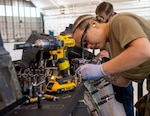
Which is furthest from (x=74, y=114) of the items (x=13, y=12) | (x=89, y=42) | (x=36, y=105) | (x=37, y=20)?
(x=37, y=20)

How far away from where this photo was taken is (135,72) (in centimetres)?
121

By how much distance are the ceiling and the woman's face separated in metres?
2.40

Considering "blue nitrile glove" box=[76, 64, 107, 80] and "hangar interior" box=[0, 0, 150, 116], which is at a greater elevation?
"hangar interior" box=[0, 0, 150, 116]

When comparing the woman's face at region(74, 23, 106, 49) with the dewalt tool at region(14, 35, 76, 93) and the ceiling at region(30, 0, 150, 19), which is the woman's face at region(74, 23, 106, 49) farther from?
the ceiling at region(30, 0, 150, 19)

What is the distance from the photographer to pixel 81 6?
3820 mm

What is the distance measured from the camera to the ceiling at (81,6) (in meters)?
3.32

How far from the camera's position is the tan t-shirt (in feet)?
3.18

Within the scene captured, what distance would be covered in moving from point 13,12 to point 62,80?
2876mm

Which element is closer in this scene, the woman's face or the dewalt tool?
the dewalt tool

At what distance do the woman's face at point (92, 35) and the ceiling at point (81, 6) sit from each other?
2399 mm

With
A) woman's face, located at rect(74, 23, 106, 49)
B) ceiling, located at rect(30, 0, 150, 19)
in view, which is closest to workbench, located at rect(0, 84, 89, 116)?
woman's face, located at rect(74, 23, 106, 49)

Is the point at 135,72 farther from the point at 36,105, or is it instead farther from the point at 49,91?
the point at 36,105

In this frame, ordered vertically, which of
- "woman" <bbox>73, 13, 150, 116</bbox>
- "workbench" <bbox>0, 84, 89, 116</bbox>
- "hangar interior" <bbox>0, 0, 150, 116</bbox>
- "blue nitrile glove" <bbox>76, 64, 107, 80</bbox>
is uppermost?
"hangar interior" <bbox>0, 0, 150, 116</bbox>

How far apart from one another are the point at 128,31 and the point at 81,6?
2.97 m
